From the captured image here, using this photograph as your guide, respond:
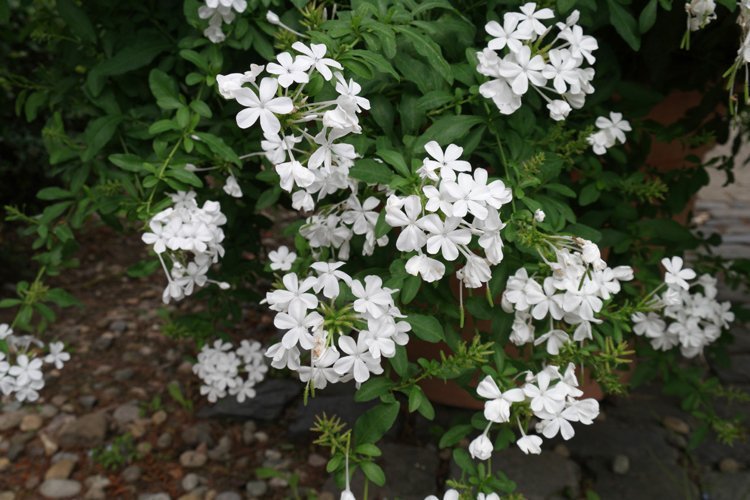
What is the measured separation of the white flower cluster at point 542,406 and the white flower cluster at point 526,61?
0.49m

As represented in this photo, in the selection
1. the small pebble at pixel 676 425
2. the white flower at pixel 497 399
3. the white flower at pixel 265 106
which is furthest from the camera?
the small pebble at pixel 676 425

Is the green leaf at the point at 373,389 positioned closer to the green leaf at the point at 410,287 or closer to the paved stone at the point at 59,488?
the green leaf at the point at 410,287

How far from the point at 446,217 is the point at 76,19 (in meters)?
1.15

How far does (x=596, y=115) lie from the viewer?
1.74m

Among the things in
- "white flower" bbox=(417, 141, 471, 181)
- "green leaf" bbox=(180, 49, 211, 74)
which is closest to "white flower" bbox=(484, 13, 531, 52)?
"white flower" bbox=(417, 141, 471, 181)

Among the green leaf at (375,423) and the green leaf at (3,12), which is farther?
the green leaf at (3,12)

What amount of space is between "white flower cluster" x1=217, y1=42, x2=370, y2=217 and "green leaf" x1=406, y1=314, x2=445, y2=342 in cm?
28

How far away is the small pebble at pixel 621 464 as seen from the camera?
2270 mm

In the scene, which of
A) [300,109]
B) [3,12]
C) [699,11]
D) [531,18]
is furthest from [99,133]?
[699,11]

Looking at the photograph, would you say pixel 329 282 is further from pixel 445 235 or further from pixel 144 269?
pixel 144 269

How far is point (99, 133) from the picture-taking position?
177 cm

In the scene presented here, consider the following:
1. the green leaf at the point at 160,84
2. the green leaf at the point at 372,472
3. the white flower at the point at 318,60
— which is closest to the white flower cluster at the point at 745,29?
the white flower at the point at 318,60

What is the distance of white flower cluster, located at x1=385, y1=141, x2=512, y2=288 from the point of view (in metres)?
1.09

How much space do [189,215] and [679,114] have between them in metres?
1.55
